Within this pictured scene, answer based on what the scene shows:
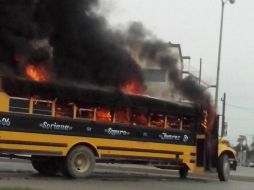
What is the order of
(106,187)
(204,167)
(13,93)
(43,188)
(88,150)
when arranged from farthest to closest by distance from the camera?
(204,167), (88,150), (13,93), (106,187), (43,188)

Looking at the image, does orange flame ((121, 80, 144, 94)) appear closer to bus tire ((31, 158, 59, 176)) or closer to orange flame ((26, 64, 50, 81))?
orange flame ((26, 64, 50, 81))

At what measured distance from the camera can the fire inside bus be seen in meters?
16.8

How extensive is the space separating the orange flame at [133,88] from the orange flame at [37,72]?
2.66 metres

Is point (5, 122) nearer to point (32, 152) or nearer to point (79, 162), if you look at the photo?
point (32, 152)

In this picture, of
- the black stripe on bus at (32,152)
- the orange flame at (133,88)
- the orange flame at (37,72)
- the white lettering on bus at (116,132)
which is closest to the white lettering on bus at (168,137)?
the white lettering on bus at (116,132)

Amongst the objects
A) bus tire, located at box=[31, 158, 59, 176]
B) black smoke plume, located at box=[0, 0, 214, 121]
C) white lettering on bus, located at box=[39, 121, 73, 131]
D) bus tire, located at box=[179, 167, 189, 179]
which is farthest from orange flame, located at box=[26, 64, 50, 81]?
bus tire, located at box=[179, 167, 189, 179]

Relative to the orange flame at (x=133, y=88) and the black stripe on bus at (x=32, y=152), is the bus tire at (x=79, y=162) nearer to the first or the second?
the black stripe on bus at (x=32, y=152)

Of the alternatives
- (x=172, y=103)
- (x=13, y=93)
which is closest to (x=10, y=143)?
(x=13, y=93)

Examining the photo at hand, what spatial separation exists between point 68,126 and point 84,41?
3171mm

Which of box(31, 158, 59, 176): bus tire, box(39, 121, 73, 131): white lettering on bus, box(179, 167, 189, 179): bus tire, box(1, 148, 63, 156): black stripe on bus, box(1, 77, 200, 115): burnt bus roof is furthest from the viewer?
box(179, 167, 189, 179): bus tire

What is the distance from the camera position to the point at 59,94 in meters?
17.5

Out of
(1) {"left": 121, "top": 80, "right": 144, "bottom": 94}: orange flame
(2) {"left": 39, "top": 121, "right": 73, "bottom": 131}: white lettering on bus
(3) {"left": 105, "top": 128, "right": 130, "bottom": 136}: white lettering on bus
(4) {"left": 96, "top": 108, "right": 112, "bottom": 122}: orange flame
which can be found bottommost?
(3) {"left": 105, "top": 128, "right": 130, "bottom": 136}: white lettering on bus

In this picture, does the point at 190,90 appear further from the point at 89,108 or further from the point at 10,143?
the point at 10,143

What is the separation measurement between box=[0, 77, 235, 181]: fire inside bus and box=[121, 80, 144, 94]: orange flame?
325 mm
